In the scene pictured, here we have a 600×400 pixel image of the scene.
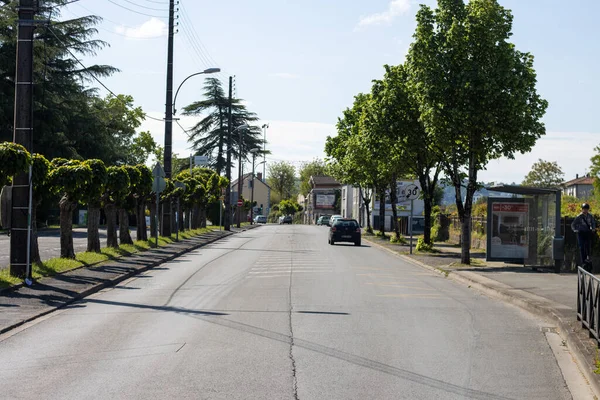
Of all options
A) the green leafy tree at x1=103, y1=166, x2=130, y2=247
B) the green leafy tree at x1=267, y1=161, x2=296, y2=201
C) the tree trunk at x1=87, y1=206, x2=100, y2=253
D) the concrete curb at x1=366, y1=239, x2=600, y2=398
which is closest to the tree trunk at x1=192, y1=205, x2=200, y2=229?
the green leafy tree at x1=103, y1=166, x2=130, y2=247

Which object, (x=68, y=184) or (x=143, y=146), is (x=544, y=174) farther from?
(x=68, y=184)

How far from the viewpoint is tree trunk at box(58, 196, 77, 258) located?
71.4ft

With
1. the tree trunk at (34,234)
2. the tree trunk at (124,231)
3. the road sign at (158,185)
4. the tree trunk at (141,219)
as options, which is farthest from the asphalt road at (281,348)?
the tree trunk at (141,219)

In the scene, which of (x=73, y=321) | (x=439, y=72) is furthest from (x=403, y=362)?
(x=439, y=72)

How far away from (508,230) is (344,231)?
17.0 m

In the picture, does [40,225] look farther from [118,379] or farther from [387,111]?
[118,379]

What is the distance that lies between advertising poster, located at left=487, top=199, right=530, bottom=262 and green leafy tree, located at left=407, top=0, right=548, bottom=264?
174 cm

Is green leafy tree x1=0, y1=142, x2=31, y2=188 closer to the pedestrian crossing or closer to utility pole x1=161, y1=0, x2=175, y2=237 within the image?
the pedestrian crossing

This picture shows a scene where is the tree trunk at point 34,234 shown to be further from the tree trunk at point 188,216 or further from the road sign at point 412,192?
the tree trunk at point 188,216

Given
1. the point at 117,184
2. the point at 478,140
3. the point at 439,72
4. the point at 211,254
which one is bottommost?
the point at 211,254

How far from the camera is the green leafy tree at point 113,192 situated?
25953 millimetres

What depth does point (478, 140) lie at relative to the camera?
2439 centimetres

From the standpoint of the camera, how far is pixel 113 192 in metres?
26.5

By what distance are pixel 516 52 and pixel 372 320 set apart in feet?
48.4
